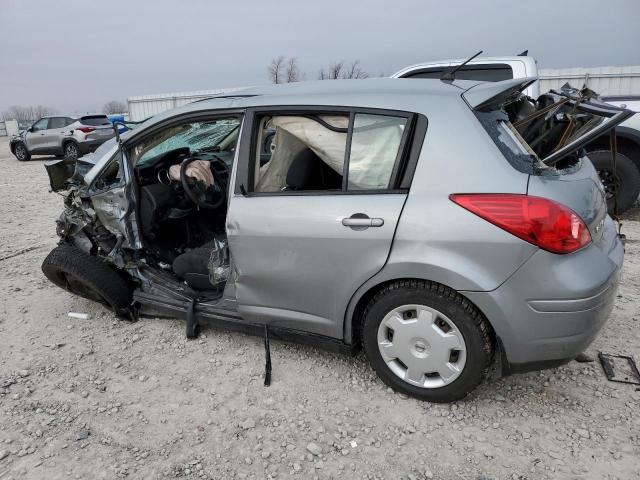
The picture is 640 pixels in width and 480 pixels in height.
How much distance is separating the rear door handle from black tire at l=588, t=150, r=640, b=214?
4.43 metres

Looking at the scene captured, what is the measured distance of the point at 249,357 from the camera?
2.98 metres

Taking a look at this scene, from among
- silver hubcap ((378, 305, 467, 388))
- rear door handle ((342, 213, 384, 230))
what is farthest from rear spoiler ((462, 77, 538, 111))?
silver hubcap ((378, 305, 467, 388))

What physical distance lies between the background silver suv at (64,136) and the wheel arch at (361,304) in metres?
14.1

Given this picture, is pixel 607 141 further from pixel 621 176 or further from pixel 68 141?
pixel 68 141

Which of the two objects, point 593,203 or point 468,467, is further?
point 593,203

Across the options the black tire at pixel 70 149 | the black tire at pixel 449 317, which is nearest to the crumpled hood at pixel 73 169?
the black tire at pixel 449 317

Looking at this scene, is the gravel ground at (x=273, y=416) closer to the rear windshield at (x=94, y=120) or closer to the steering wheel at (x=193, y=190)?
the steering wheel at (x=193, y=190)

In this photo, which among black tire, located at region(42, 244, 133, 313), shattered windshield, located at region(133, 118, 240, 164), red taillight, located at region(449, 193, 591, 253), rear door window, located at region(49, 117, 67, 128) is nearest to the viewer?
red taillight, located at region(449, 193, 591, 253)

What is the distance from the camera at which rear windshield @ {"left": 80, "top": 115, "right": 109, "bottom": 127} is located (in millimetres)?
15039

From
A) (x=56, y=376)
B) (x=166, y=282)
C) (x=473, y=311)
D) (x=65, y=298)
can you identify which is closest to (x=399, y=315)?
(x=473, y=311)

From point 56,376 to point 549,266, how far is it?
2.80 meters

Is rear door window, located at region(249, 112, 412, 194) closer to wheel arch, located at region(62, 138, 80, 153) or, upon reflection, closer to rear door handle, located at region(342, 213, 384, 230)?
rear door handle, located at region(342, 213, 384, 230)

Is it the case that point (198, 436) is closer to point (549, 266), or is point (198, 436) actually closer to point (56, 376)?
point (56, 376)

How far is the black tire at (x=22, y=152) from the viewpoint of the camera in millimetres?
16000
